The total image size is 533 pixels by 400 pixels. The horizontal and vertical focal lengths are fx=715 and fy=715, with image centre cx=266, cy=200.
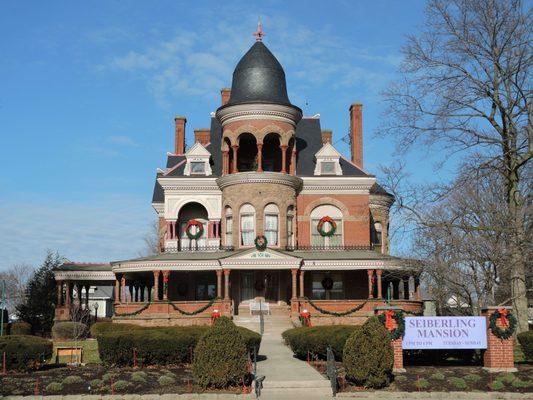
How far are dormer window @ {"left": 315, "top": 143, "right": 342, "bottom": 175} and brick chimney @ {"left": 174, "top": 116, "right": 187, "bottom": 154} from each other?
12.2m

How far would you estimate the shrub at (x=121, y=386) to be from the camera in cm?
1958

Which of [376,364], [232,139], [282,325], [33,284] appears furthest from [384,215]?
[376,364]

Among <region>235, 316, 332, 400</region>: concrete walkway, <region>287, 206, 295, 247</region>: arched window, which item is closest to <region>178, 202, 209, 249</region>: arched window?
<region>287, 206, 295, 247</region>: arched window

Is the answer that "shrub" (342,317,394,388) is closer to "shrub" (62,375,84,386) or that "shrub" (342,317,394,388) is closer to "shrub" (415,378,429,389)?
"shrub" (415,378,429,389)

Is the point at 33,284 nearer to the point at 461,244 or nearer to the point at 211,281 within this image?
the point at 211,281

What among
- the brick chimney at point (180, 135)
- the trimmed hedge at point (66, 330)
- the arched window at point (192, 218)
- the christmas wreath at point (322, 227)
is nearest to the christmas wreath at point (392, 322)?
the trimmed hedge at point (66, 330)

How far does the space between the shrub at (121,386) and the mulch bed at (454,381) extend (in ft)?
19.7

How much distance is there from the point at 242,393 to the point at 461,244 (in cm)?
1685

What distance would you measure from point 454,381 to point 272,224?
81.7 feet

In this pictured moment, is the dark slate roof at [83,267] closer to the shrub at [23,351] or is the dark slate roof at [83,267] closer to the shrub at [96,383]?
the shrub at [23,351]

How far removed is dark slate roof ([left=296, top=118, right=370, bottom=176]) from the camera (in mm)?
47625

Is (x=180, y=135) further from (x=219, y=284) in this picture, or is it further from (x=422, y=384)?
(x=422, y=384)

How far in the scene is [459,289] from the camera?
36812 mm

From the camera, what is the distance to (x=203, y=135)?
52.3 metres
